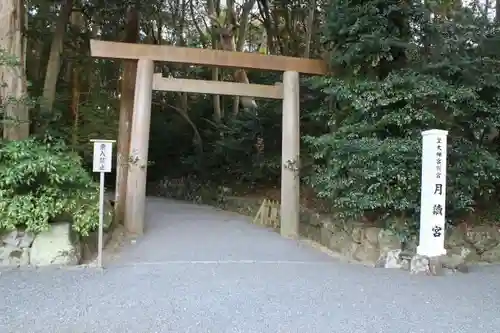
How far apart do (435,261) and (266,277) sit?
2.39 meters

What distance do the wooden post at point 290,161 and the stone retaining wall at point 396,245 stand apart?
861 millimetres

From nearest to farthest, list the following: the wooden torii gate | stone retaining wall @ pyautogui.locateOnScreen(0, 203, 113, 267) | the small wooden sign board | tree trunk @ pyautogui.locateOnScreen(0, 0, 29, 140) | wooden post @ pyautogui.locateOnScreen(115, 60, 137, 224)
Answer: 1. stone retaining wall @ pyautogui.locateOnScreen(0, 203, 113, 267)
2. tree trunk @ pyautogui.locateOnScreen(0, 0, 29, 140)
3. the wooden torii gate
4. wooden post @ pyautogui.locateOnScreen(115, 60, 137, 224)
5. the small wooden sign board

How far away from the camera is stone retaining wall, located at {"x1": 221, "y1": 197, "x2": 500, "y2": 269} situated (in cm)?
669

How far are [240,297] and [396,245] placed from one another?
3.23 m

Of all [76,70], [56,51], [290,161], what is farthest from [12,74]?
[76,70]

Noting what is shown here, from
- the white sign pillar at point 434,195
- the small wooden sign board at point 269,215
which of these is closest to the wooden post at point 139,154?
the small wooden sign board at point 269,215

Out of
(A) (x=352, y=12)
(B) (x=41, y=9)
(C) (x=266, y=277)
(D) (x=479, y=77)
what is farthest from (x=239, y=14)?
(C) (x=266, y=277)

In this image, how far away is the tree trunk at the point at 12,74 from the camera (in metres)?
7.21

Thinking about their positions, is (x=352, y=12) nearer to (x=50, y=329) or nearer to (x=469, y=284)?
(x=469, y=284)

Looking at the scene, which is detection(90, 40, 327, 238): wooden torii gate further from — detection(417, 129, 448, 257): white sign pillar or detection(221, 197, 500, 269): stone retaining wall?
detection(417, 129, 448, 257): white sign pillar

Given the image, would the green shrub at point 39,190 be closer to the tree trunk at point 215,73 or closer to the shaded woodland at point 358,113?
the shaded woodland at point 358,113

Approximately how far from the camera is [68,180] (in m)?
6.31

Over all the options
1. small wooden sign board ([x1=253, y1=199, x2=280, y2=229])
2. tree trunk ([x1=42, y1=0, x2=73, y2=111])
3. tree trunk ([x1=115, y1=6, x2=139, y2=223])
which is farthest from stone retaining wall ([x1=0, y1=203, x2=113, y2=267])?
small wooden sign board ([x1=253, y1=199, x2=280, y2=229])

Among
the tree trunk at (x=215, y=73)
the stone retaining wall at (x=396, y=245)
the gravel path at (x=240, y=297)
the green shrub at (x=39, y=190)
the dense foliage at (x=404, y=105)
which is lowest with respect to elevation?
the gravel path at (x=240, y=297)
